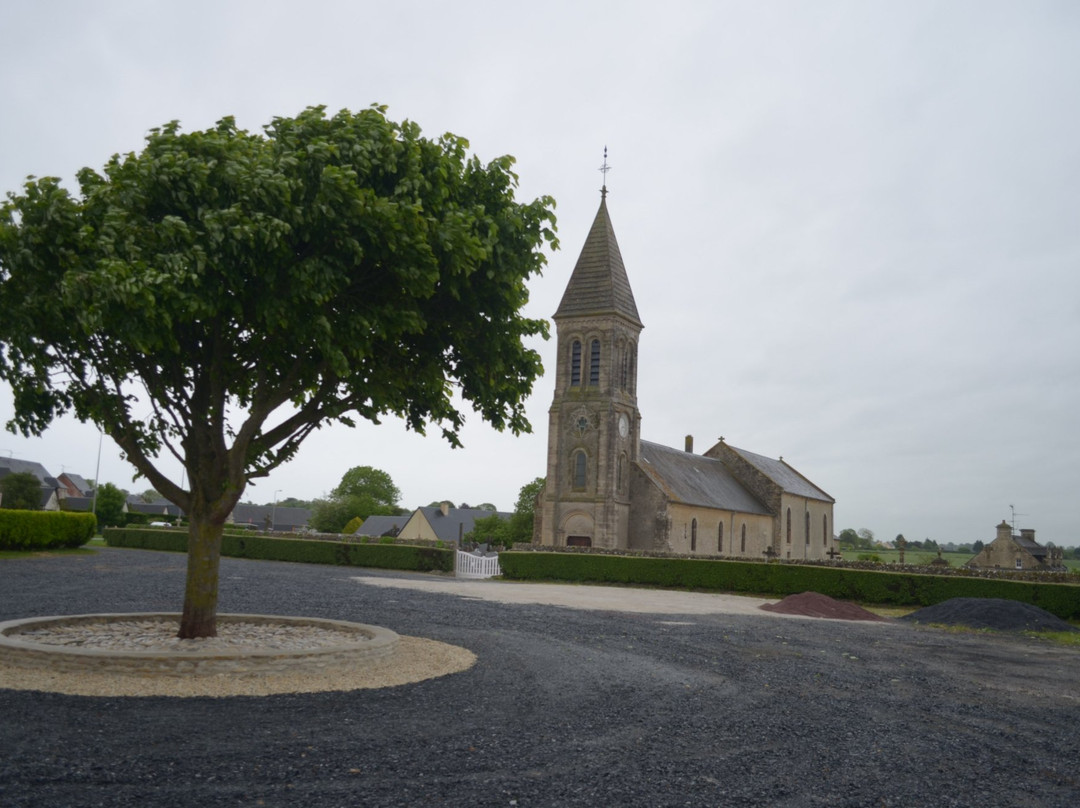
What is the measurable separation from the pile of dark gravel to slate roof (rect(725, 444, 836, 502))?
3576cm

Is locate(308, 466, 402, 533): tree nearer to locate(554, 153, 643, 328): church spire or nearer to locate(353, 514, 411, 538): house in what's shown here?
locate(353, 514, 411, 538): house

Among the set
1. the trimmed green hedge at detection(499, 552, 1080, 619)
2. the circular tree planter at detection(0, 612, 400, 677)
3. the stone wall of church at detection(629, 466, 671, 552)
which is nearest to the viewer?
the circular tree planter at detection(0, 612, 400, 677)

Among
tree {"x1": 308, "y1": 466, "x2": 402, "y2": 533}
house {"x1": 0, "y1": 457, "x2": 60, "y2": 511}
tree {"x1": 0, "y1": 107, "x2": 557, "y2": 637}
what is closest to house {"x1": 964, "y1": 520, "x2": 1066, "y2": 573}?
tree {"x1": 308, "y1": 466, "x2": 402, "y2": 533}

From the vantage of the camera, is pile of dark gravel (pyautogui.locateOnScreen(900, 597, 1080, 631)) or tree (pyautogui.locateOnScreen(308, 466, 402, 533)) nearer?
pile of dark gravel (pyautogui.locateOnScreen(900, 597, 1080, 631))

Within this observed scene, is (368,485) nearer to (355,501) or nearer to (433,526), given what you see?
(355,501)

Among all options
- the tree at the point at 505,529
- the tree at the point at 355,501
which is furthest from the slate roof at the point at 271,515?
the tree at the point at 505,529

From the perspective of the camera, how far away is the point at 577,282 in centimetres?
4719

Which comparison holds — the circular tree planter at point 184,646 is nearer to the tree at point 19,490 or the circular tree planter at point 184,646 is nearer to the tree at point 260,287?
the tree at point 260,287

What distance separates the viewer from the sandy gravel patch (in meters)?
8.20

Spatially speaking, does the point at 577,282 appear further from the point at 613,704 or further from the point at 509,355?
the point at 613,704

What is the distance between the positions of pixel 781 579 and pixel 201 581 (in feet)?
73.9

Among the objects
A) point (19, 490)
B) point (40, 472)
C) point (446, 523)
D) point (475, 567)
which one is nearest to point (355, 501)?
point (446, 523)

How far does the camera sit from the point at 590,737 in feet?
23.8

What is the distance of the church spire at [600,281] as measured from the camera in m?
45.7
